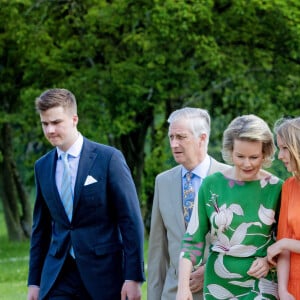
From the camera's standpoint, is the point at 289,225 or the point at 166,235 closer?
the point at 289,225

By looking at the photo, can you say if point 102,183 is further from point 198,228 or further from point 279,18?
point 279,18

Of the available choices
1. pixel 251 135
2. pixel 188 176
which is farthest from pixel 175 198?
pixel 251 135

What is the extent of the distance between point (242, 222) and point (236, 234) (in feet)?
0.24

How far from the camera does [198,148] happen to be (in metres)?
6.26

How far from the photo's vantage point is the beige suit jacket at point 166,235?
6.30 metres

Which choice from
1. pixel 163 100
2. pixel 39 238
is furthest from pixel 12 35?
pixel 39 238

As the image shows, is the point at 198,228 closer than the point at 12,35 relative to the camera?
Yes

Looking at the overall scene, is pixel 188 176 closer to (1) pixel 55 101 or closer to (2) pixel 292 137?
(1) pixel 55 101

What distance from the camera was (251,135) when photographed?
5.46 metres

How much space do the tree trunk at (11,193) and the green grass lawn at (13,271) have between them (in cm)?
82

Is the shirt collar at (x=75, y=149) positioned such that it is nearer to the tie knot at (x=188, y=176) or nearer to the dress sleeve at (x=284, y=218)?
the tie knot at (x=188, y=176)

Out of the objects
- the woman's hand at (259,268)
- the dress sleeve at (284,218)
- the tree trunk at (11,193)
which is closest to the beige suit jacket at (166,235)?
the woman's hand at (259,268)

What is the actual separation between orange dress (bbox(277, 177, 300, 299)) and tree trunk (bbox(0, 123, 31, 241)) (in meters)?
26.3

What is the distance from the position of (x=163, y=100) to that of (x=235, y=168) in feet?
68.5
